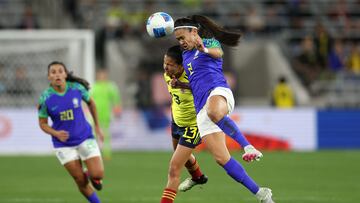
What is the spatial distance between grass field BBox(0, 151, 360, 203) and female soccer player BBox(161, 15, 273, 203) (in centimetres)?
265

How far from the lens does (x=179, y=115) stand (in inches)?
437

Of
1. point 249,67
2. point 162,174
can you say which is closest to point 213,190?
point 162,174

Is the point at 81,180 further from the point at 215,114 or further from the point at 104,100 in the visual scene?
the point at 104,100

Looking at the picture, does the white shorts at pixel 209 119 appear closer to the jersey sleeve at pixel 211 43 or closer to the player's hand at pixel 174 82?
the jersey sleeve at pixel 211 43

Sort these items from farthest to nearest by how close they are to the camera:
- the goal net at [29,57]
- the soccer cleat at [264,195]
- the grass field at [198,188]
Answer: the goal net at [29,57] → the grass field at [198,188] → the soccer cleat at [264,195]

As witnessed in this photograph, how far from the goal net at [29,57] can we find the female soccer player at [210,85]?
13.1m

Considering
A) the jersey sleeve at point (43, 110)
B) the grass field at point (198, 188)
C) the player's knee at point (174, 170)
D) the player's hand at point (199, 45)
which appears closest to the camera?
the player's hand at point (199, 45)

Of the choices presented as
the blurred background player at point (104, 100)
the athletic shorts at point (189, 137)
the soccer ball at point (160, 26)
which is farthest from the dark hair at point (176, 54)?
the blurred background player at point (104, 100)

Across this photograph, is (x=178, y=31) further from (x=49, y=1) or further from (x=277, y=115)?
(x=49, y=1)

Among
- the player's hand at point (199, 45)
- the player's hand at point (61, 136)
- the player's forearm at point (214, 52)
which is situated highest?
the player's hand at point (199, 45)

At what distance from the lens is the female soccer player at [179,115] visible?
10648mm

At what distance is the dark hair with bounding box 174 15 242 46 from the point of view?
10.3 m

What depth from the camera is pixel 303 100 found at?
28.1 metres

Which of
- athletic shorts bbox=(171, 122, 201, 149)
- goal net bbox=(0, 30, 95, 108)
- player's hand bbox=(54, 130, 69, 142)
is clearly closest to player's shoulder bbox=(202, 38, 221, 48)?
athletic shorts bbox=(171, 122, 201, 149)
